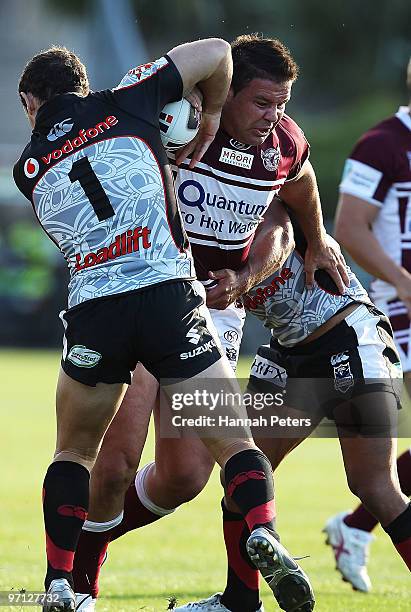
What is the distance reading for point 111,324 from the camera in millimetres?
4293

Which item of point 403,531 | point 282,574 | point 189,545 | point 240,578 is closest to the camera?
point 282,574

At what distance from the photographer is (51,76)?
176 inches

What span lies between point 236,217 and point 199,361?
3.29 ft

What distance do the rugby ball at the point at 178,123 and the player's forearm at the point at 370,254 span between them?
6.77 ft

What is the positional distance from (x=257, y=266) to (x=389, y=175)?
5.79ft

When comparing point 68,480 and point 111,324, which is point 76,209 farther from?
point 68,480

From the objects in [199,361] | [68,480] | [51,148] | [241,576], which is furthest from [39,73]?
[241,576]

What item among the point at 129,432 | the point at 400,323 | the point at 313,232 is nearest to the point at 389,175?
the point at 400,323

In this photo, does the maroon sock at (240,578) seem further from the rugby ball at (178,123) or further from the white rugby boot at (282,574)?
the rugby ball at (178,123)

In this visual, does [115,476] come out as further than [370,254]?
No

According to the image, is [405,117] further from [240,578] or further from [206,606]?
[206,606]

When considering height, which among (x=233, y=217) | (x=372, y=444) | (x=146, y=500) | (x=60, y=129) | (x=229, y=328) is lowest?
(x=146, y=500)

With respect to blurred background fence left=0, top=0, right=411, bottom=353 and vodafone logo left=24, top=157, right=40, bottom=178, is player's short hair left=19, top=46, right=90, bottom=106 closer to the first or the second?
vodafone logo left=24, top=157, right=40, bottom=178

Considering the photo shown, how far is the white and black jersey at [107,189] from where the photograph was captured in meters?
4.31
